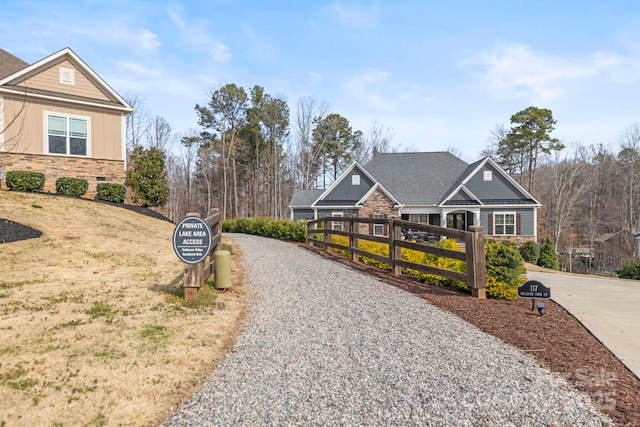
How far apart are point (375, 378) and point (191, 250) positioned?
12.4ft

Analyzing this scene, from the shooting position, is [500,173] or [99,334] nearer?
[99,334]

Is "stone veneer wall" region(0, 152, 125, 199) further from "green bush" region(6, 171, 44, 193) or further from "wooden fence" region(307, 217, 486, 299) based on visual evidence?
"wooden fence" region(307, 217, 486, 299)

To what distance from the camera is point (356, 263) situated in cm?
1115

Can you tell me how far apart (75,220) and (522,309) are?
12.7 m

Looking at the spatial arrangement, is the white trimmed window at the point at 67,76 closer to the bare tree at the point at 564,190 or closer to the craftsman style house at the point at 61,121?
the craftsman style house at the point at 61,121

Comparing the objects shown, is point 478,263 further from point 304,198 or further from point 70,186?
point 304,198

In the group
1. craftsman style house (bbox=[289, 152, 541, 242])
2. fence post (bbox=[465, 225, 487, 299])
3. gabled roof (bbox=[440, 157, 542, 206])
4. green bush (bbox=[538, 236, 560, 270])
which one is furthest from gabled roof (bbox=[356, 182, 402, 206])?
fence post (bbox=[465, 225, 487, 299])

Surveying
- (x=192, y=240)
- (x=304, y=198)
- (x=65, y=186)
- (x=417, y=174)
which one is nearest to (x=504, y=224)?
(x=417, y=174)

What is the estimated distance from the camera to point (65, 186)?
16875 millimetres

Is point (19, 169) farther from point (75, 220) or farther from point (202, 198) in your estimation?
point (202, 198)

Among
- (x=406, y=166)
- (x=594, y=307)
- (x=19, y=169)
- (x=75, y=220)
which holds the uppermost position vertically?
(x=406, y=166)

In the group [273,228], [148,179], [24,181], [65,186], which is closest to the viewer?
[24,181]

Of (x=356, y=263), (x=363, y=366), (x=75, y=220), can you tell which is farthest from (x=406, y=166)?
(x=363, y=366)

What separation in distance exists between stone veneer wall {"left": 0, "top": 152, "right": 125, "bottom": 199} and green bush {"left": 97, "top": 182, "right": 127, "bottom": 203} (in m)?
0.64
